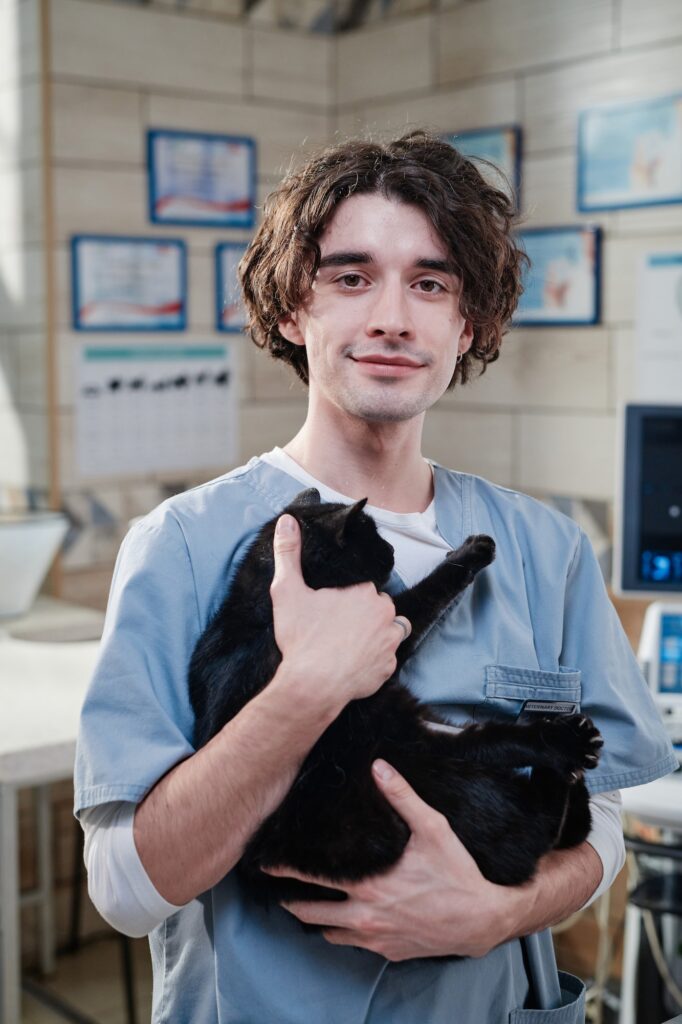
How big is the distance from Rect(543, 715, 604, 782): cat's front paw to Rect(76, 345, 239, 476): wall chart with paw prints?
2178 mm

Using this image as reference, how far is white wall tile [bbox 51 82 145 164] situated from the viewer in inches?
116

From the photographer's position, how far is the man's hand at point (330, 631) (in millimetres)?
968

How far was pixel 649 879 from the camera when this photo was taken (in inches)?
90.6

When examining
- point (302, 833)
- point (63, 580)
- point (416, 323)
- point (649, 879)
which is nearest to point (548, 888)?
point (302, 833)

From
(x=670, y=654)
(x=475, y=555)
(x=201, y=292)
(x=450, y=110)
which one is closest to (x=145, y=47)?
(x=201, y=292)

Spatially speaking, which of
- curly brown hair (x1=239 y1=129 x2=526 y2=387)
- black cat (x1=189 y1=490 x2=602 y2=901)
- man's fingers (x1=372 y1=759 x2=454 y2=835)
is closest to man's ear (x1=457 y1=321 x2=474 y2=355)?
curly brown hair (x1=239 y1=129 x2=526 y2=387)

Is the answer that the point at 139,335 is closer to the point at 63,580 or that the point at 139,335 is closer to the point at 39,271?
the point at 39,271

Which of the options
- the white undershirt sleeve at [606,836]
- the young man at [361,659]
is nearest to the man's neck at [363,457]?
the young man at [361,659]

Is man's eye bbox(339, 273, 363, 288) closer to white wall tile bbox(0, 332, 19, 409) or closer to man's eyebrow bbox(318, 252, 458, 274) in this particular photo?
man's eyebrow bbox(318, 252, 458, 274)

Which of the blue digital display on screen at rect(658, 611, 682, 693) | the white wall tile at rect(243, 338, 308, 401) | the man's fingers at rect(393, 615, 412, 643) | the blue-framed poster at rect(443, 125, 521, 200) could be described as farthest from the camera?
the white wall tile at rect(243, 338, 308, 401)

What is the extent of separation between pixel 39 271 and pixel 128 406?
414mm

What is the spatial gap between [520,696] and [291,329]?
17.0 inches

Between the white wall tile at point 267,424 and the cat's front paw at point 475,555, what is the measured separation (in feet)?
7.31

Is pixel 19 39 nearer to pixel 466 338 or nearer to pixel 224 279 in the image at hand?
pixel 224 279
